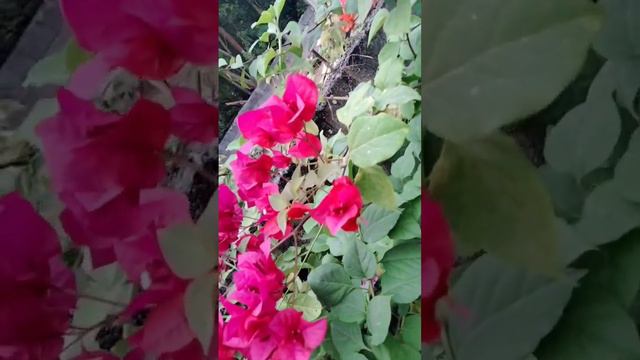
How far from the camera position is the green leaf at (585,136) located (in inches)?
17.8

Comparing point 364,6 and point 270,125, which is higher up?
point 364,6

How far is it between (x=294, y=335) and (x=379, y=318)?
0.10m

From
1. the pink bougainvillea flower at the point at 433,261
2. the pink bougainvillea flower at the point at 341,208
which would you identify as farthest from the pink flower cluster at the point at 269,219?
the pink bougainvillea flower at the point at 433,261

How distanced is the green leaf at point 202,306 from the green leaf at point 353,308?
35cm

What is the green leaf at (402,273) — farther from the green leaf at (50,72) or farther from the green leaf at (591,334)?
the green leaf at (50,72)

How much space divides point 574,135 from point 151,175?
0.98 ft

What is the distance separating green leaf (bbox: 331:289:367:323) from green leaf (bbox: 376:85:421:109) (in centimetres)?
22

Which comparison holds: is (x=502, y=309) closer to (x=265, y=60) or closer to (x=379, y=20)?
(x=379, y=20)

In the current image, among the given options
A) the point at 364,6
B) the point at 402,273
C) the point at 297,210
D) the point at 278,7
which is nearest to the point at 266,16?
the point at 278,7

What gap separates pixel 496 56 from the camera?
0.42m

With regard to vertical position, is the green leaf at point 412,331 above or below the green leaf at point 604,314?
below

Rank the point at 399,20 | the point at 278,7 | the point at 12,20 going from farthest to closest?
the point at 278,7
the point at 399,20
the point at 12,20

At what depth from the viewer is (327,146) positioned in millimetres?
776

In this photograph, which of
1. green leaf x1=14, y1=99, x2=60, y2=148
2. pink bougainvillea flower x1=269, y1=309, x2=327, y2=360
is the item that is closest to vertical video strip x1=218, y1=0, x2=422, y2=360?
pink bougainvillea flower x1=269, y1=309, x2=327, y2=360
